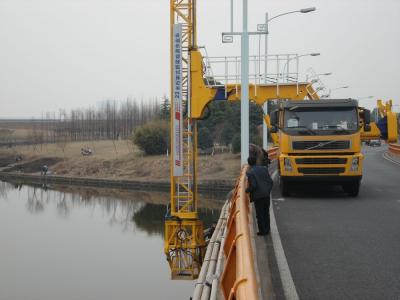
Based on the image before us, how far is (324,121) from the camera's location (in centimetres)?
1307

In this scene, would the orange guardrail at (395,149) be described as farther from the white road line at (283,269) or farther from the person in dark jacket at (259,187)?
the person in dark jacket at (259,187)

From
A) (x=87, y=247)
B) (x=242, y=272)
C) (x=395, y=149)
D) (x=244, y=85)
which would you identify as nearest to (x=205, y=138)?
(x=395, y=149)

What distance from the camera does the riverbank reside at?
45303mm

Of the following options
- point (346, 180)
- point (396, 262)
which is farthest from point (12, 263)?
point (396, 262)

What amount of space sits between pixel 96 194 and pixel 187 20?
3320cm

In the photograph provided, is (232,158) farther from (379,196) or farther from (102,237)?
(379,196)

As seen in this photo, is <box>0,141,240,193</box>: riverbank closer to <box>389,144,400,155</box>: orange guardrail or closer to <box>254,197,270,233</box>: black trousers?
<box>389,144,400,155</box>: orange guardrail

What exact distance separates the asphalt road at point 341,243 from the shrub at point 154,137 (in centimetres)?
4117

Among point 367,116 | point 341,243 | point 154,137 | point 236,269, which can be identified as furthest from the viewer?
point 154,137

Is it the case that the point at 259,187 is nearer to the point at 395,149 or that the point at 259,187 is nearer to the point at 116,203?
the point at 395,149

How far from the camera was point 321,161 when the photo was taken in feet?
42.7

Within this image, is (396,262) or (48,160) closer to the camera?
(396,262)

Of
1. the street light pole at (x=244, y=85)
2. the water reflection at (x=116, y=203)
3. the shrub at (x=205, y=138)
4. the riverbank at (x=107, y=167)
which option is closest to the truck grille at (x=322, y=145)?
the street light pole at (x=244, y=85)

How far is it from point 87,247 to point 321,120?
A: 57.8 feet
